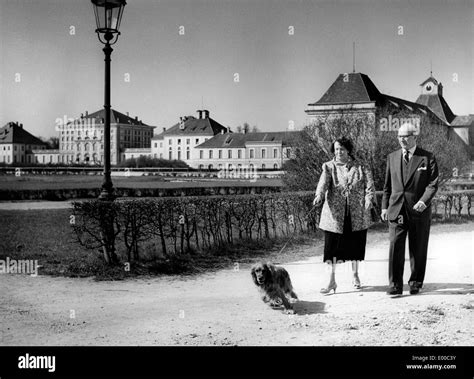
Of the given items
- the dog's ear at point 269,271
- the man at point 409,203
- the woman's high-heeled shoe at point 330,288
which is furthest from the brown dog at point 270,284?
the man at point 409,203

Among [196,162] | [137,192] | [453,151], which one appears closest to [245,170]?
[196,162]

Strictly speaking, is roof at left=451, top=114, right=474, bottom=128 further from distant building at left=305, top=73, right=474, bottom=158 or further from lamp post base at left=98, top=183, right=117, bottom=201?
lamp post base at left=98, top=183, right=117, bottom=201

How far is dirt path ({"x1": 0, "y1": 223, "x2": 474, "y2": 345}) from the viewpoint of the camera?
158 inches

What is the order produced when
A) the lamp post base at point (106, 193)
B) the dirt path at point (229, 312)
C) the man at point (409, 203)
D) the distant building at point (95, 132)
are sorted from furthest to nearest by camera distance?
the distant building at point (95, 132) < the lamp post base at point (106, 193) < the man at point (409, 203) < the dirt path at point (229, 312)

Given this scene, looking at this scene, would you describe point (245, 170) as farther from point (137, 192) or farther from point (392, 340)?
point (392, 340)

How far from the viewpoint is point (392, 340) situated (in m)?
4.00

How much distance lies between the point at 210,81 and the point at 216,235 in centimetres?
263

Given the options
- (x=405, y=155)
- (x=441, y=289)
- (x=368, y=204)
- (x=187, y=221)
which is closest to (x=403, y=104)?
(x=405, y=155)

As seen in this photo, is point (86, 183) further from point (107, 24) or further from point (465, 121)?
point (465, 121)

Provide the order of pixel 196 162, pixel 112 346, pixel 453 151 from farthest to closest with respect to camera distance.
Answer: pixel 196 162 → pixel 453 151 → pixel 112 346

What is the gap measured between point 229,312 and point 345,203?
1.55 metres

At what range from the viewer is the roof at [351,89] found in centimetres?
576

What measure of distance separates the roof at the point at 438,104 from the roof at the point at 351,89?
53 centimetres

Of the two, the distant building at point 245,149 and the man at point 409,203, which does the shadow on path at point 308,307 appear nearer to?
the man at point 409,203
